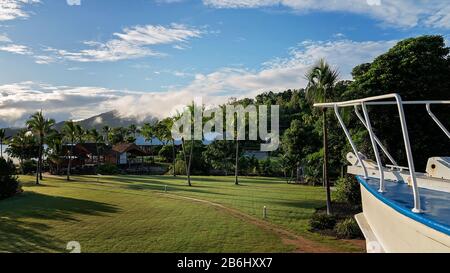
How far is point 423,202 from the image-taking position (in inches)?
254

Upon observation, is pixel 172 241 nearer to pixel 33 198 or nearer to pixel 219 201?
pixel 219 201

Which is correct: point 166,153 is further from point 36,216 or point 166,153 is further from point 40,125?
point 36,216

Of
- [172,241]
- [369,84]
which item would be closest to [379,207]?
[172,241]

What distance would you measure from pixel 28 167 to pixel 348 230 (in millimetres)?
45075

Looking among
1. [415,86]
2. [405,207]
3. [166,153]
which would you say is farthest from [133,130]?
[405,207]

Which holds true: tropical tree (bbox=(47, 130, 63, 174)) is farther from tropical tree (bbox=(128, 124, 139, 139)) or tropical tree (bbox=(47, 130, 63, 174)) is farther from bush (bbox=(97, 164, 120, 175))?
tropical tree (bbox=(128, 124, 139, 139))

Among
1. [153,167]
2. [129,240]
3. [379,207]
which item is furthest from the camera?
[153,167]

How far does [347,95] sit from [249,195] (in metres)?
10.0

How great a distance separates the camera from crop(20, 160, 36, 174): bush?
157ft

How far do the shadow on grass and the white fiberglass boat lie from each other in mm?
10020

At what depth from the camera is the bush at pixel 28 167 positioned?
157 feet

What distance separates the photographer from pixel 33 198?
2447 centimetres

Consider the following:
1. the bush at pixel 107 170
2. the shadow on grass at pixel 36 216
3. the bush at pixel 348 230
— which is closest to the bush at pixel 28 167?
the bush at pixel 107 170
